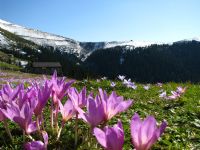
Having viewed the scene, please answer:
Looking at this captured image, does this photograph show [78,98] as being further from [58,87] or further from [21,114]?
[21,114]

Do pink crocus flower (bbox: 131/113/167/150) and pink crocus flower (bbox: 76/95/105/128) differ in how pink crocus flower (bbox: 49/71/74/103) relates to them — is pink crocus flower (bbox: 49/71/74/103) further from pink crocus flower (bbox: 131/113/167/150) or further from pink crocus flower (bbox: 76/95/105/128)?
pink crocus flower (bbox: 131/113/167/150)

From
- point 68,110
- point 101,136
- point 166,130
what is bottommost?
point 166,130

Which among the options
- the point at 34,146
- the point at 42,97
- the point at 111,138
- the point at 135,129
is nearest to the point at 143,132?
the point at 135,129

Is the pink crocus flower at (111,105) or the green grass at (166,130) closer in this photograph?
the pink crocus flower at (111,105)

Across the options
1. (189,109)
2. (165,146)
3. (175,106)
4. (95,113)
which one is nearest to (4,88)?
(95,113)

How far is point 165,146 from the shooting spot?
4.62 m

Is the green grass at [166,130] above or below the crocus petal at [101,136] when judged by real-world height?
below

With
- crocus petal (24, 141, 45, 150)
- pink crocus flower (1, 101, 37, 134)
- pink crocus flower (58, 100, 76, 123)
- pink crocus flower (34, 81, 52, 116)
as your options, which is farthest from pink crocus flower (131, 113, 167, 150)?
pink crocus flower (58, 100, 76, 123)

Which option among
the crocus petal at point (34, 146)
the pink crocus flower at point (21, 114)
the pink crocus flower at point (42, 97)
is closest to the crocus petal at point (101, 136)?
the crocus petal at point (34, 146)

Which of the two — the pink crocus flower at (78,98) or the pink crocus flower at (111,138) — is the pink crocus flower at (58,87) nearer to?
the pink crocus flower at (78,98)

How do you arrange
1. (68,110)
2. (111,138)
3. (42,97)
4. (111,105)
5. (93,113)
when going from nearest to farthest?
(111,138) < (93,113) < (111,105) < (42,97) < (68,110)

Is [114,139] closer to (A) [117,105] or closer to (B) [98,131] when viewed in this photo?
(B) [98,131]

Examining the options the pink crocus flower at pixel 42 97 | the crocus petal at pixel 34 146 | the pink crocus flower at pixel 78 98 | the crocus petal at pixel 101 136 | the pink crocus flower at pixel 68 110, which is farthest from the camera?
the pink crocus flower at pixel 68 110

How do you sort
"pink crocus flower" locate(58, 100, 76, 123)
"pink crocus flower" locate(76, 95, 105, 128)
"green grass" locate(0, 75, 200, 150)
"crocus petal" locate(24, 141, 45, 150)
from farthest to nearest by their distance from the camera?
1. "green grass" locate(0, 75, 200, 150)
2. "pink crocus flower" locate(58, 100, 76, 123)
3. "pink crocus flower" locate(76, 95, 105, 128)
4. "crocus petal" locate(24, 141, 45, 150)
